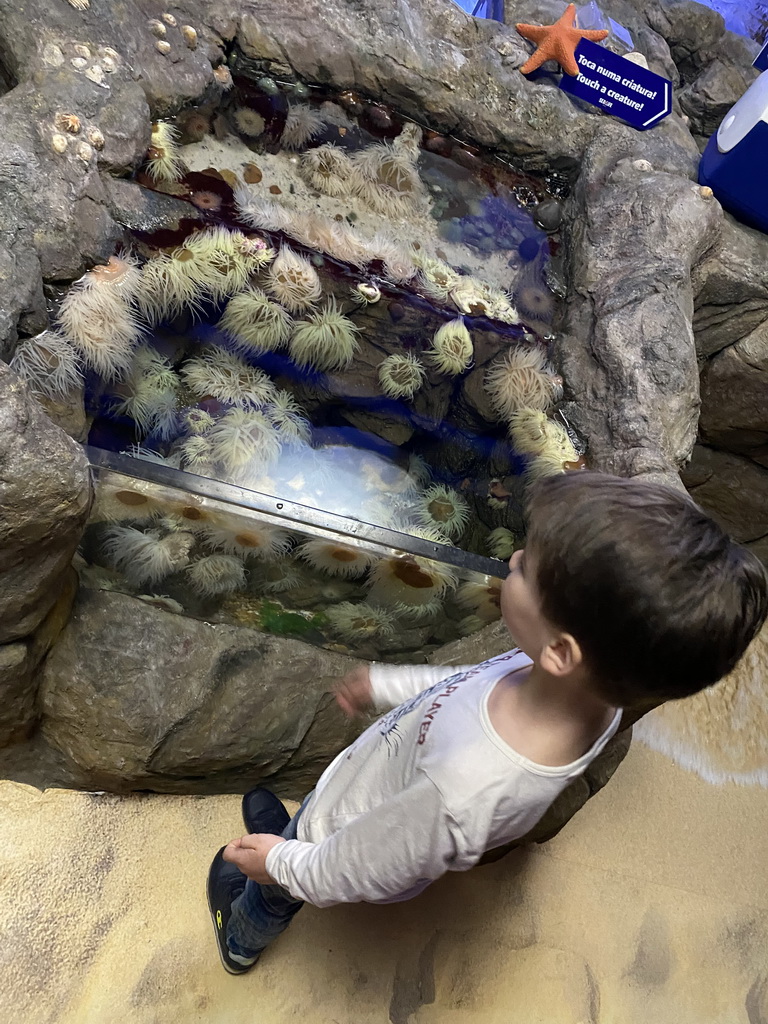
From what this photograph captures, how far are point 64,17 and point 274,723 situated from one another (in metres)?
2.58

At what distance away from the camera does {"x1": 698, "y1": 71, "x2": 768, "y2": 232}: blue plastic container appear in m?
3.07

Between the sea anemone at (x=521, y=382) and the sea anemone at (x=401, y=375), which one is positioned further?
the sea anemone at (x=521, y=382)

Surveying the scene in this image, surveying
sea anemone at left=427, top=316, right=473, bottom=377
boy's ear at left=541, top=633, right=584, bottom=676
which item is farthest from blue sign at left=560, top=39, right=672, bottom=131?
boy's ear at left=541, top=633, right=584, bottom=676

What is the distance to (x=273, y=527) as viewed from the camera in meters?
2.02

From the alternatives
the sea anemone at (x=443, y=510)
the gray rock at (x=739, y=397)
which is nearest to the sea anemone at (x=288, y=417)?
the sea anemone at (x=443, y=510)

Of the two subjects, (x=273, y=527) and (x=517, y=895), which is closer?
(x=273, y=527)

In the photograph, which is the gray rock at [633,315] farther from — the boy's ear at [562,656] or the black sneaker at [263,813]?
the black sneaker at [263,813]

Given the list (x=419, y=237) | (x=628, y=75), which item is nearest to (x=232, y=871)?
(x=419, y=237)

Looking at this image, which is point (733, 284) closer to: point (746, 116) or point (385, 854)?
point (746, 116)

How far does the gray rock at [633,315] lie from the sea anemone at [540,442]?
97mm

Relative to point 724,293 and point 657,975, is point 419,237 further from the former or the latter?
point 657,975

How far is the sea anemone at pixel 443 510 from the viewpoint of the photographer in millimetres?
2328

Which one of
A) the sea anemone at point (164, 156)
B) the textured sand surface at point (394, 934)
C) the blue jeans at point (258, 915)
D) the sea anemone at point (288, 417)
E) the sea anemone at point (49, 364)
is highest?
the sea anemone at point (164, 156)

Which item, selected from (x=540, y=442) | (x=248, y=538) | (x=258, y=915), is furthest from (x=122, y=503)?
(x=540, y=442)
